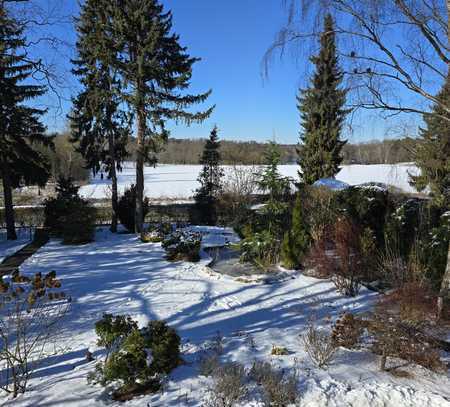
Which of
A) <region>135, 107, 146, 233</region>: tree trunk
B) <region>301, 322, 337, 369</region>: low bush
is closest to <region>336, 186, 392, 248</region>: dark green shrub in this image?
<region>301, 322, 337, 369</region>: low bush

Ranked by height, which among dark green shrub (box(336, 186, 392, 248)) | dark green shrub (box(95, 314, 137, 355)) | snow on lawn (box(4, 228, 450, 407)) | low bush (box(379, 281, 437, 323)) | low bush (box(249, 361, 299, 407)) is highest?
dark green shrub (box(336, 186, 392, 248))

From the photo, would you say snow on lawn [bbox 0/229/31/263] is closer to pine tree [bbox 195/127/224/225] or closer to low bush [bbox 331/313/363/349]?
pine tree [bbox 195/127/224/225]

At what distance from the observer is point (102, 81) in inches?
Result: 535

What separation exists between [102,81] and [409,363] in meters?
14.3

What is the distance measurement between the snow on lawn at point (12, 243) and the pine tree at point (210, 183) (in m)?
9.30

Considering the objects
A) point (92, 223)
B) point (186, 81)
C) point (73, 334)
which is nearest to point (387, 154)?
point (73, 334)

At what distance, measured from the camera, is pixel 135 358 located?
3189mm

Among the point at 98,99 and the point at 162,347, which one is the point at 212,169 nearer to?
the point at 98,99

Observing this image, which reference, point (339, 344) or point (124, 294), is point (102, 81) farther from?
point (339, 344)

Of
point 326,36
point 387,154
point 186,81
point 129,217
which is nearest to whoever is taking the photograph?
point 326,36

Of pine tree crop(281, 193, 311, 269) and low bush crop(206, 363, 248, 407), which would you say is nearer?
low bush crop(206, 363, 248, 407)

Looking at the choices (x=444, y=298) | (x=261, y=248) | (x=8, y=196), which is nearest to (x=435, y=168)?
(x=261, y=248)

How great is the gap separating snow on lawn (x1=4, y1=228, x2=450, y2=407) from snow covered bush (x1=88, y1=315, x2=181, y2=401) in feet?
0.47

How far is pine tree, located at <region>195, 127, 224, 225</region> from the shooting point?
19.8m
